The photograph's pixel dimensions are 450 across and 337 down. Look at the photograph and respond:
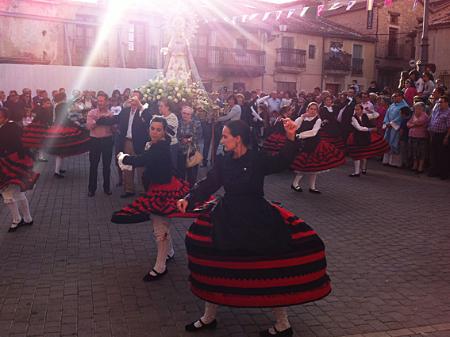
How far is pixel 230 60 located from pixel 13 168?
94.2 feet

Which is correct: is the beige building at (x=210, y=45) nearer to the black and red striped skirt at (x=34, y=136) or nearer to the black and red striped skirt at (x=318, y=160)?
the black and red striped skirt at (x=34, y=136)

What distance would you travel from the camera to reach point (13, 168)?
299 inches

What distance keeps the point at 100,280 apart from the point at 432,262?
413 centimetres

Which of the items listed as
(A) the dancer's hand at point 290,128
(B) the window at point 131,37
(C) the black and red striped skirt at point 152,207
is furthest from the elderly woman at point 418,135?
(B) the window at point 131,37

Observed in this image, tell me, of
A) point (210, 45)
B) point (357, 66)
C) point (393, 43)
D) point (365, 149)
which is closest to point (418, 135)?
point (365, 149)

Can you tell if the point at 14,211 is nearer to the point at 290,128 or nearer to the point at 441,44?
the point at 290,128

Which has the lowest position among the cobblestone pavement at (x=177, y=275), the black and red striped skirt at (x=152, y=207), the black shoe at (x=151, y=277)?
the cobblestone pavement at (x=177, y=275)

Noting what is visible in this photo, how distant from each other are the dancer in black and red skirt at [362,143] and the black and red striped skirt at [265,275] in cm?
888

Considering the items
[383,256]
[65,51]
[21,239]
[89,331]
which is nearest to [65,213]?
[21,239]

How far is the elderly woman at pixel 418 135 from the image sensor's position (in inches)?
→ 535

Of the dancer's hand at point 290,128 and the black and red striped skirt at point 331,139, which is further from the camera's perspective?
the black and red striped skirt at point 331,139

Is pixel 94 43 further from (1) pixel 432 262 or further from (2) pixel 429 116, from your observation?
(1) pixel 432 262

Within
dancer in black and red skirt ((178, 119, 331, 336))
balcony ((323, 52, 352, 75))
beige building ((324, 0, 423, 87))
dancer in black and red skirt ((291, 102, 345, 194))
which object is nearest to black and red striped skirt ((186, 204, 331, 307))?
dancer in black and red skirt ((178, 119, 331, 336))

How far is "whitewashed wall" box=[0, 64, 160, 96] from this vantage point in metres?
20.4
